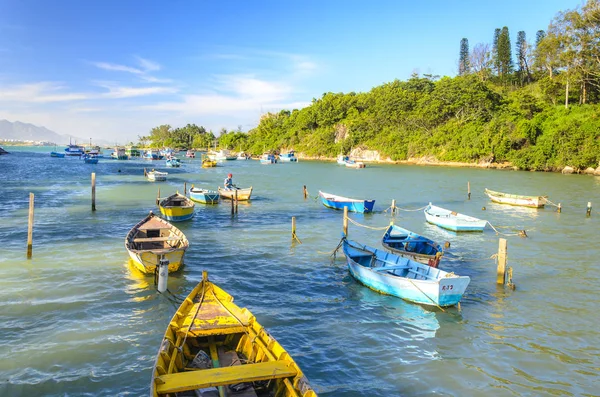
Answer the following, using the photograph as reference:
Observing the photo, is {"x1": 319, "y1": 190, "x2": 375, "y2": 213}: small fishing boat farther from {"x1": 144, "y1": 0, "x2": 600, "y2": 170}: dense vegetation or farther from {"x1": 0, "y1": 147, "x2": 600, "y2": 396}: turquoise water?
{"x1": 144, "y1": 0, "x2": 600, "y2": 170}: dense vegetation

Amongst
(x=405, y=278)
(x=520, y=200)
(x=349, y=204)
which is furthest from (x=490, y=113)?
(x=405, y=278)

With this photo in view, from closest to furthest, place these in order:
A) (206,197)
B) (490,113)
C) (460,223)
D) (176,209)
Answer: (460,223) < (176,209) < (206,197) < (490,113)

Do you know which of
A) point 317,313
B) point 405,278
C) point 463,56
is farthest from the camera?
point 463,56

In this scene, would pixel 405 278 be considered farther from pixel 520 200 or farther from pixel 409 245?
pixel 520 200

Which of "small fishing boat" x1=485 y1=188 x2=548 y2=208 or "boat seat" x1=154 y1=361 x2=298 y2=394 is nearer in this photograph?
"boat seat" x1=154 y1=361 x2=298 y2=394

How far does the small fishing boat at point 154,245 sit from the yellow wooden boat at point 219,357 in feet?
18.3

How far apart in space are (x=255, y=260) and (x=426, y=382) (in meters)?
11.5

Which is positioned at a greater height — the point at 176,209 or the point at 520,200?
the point at 520,200

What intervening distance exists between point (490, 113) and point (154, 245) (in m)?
99.4

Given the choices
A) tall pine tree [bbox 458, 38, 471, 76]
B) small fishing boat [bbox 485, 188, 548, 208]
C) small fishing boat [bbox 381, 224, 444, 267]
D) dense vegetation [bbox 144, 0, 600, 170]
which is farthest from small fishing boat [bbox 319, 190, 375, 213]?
tall pine tree [bbox 458, 38, 471, 76]

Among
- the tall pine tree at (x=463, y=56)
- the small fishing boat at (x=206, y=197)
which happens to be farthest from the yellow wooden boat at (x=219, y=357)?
the tall pine tree at (x=463, y=56)

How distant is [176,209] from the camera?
28797mm

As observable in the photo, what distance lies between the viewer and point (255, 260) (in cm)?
2044

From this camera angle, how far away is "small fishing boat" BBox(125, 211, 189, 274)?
16641mm
